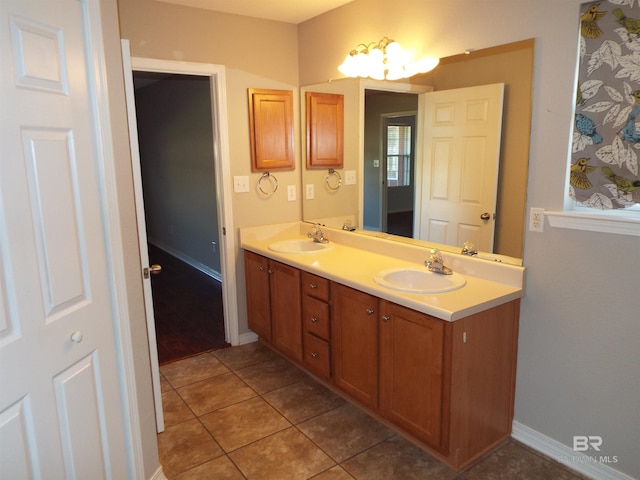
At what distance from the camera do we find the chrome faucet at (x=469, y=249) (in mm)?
2385

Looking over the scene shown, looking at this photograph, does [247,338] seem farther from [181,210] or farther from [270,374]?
[181,210]

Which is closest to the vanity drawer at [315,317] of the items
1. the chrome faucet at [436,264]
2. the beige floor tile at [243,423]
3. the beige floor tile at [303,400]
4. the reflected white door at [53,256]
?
the beige floor tile at [303,400]

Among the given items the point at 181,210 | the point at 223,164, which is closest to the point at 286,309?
the point at 223,164

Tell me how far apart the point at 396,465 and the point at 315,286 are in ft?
3.35

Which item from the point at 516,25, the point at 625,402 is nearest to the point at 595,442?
the point at 625,402

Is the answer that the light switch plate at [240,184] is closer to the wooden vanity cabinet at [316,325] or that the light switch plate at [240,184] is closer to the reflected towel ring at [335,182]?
the reflected towel ring at [335,182]

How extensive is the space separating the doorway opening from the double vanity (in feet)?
3.80

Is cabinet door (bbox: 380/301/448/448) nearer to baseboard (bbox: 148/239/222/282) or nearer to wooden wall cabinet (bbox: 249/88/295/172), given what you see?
wooden wall cabinet (bbox: 249/88/295/172)

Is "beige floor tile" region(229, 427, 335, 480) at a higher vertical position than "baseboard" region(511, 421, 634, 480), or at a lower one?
lower

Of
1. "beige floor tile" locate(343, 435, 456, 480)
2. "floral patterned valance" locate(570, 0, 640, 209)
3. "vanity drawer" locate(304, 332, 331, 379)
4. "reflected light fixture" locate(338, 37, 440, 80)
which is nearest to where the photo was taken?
"floral patterned valance" locate(570, 0, 640, 209)

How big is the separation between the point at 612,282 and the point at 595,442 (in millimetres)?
731

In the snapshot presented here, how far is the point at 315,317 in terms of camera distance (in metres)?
2.72

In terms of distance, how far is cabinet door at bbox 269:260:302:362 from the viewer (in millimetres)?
2889

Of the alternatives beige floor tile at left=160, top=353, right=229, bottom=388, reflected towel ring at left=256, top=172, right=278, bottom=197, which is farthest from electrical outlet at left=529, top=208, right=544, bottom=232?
beige floor tile at left=160, top=353, right=229, bottom=388
